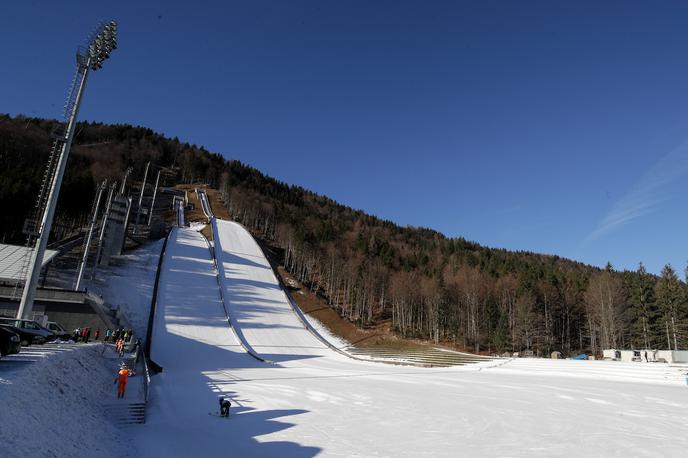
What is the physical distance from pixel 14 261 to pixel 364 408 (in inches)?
1138

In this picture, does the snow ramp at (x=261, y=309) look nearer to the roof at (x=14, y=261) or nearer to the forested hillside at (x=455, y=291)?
the forested hillside at (x=455, y=291)

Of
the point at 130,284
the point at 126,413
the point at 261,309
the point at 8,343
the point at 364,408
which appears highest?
the point at 130,284

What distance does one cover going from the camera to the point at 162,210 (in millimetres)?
87812

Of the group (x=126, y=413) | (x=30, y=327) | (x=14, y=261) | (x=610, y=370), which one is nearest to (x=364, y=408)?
(x=126, y=413)

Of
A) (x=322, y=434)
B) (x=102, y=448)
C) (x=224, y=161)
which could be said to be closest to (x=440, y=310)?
(x=322, y=434)

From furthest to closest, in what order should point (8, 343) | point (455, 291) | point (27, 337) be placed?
point (455, 291)
point (27, 337)
point (8, 343)

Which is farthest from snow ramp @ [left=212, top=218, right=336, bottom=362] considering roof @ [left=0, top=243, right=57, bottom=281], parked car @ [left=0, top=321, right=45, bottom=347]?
parked car @ [left=0, top=321, right=45, bottom=347]

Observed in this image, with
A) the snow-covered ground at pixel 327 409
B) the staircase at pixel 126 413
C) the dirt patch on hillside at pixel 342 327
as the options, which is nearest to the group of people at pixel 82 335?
the snow-covered ground at pixel 327 409

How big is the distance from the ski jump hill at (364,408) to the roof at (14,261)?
9.65 meters

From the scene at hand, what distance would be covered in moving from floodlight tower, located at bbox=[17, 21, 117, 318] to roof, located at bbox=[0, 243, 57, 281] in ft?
29.1

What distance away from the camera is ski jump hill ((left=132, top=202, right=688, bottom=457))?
1034cm

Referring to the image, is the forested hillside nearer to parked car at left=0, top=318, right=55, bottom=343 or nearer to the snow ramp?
the snow ramp

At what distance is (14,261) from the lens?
28.9m

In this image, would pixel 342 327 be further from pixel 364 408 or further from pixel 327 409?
pixel 327 409
